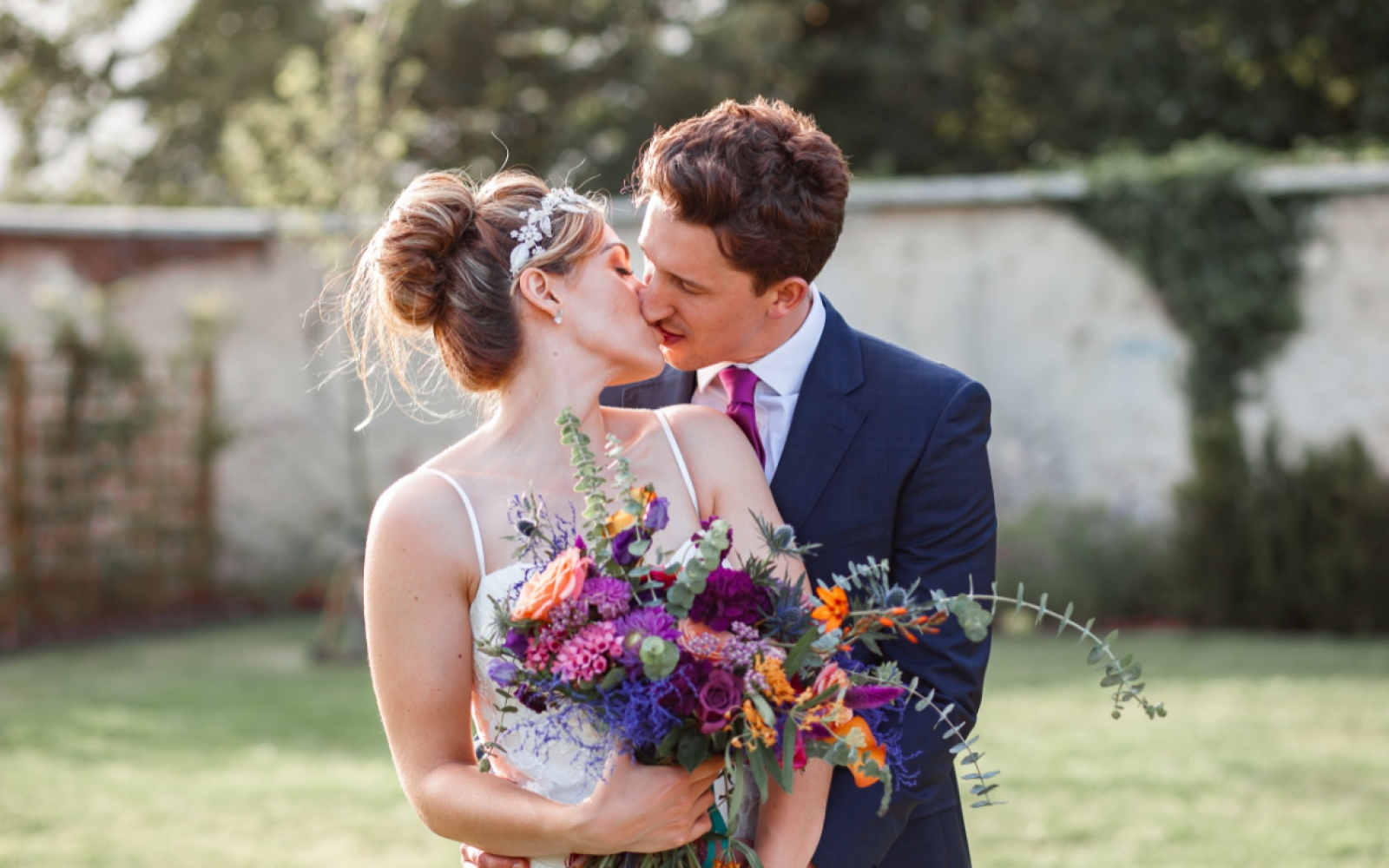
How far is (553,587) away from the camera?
1925mm

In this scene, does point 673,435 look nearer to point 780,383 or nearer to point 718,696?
point 780,383

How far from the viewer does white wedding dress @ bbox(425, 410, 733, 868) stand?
2229 mm

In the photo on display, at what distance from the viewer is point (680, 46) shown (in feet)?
53.2

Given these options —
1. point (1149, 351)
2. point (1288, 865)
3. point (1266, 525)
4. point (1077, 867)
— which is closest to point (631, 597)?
point (1077, 867)

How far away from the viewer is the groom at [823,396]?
8.09ft

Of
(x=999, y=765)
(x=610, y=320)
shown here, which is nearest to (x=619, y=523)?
(x=610, y=320)

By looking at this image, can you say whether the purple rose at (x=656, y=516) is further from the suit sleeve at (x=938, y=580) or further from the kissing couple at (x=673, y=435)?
the suit sleeve at (x=938, y=580)

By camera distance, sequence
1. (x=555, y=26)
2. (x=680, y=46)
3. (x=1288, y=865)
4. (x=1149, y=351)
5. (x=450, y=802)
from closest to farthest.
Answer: (x=450, y=802) < (x=1288, y=865) < (x=1149, y=351) < (x=680, y=46) < (x=555, y=26)

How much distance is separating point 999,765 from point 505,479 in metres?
4.72

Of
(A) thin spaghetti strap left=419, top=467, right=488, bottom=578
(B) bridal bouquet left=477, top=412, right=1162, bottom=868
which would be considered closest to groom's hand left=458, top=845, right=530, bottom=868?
(B) bridal bouquet left=477, top=412, right=1162, bottom=868

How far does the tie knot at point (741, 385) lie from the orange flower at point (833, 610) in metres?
0.79

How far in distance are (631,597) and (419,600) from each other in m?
0.45

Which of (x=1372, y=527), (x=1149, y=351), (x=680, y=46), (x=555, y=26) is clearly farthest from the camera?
(x=555, y=26)

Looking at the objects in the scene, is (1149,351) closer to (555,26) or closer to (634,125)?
(634,125)
